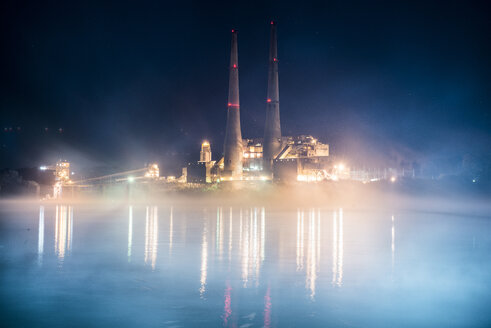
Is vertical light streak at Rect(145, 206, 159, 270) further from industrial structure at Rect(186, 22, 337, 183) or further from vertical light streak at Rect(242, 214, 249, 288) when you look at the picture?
industrial structure at Rect(186, 22, 337, 183)

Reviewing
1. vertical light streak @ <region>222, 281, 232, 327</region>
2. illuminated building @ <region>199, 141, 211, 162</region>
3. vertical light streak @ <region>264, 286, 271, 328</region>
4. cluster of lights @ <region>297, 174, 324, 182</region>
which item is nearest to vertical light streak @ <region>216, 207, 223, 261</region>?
vertical light streak @ <region>222, 281, 232, 327</region>

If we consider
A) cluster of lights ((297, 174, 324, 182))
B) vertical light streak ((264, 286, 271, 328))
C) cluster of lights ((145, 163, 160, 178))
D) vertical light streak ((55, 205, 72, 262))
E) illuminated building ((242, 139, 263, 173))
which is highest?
illuminated building ((242, 139, 263, 173))

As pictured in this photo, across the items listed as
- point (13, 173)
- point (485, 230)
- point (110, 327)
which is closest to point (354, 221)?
point (485, 230)

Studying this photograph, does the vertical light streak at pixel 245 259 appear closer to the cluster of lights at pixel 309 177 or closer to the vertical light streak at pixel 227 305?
the vertical light streak at pixel 227 305

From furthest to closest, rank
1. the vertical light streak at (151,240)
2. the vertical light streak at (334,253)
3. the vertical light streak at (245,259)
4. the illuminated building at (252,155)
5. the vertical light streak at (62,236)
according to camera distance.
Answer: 1. the illuminated building at (252,155)
2. the vertical light streak at (62,236)
3. the vertical light streak at (151,240)
4. the vertical light streak at (334,253)
5. the vertical light streak at (245,259)

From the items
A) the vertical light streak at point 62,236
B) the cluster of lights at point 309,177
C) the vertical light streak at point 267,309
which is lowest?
the vertical light streak at point 267,309

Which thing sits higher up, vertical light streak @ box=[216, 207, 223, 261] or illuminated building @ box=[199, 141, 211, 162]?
illuminated building @ box=[199, 141, 211, 162]

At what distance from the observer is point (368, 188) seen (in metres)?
65.4

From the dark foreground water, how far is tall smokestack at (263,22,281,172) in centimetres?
5495

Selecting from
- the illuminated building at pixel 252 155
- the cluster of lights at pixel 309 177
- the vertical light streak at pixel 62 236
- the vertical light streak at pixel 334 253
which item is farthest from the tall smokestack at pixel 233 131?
the vertical light streak at pixel 334 253

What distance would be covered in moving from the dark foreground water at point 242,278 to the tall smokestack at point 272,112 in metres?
54.9

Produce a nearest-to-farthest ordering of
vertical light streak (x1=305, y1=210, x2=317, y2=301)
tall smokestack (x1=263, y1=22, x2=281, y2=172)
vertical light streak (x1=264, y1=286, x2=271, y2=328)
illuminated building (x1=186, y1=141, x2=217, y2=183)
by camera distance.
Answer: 1. vertical light streak (x1=264, y1=286, x2=271, y2=328)
2. vertical light streak (x1=305, y1=210, x2=317, y2=301)
3. tall smokestack (x1=263, y1=22, x2=281, y2=172)
4. illuminated building (x1=186, y1=141, x2=217, y2=183)

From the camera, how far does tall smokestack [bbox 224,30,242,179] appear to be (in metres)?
78.3

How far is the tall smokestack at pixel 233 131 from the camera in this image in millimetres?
78312
